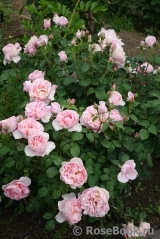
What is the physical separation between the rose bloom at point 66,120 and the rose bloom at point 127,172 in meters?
0.34

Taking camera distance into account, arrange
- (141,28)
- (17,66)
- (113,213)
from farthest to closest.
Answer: (141,28)
(17,66)
(113,213)

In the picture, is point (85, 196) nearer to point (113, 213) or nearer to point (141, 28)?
point (113, 213)

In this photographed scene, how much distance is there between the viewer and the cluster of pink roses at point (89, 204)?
1893 millimetres

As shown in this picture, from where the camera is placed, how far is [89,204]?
74.6 inches

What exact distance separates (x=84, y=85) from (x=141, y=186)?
3.20 ft

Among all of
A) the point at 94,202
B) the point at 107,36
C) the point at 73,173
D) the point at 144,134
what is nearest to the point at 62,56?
the point at 107,36

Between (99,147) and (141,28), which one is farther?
(141,28)

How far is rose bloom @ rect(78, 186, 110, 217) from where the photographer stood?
1.89 m

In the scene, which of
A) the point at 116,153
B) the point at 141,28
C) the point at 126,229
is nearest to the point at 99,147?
the point at 116,153

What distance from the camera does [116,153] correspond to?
2.23 metres

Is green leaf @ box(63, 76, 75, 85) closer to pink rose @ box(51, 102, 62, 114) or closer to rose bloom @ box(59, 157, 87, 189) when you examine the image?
pink rose @ box(51, 102, 62, 114)

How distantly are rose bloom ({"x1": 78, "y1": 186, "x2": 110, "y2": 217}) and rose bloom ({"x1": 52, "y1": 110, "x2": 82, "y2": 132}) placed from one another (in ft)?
1.09

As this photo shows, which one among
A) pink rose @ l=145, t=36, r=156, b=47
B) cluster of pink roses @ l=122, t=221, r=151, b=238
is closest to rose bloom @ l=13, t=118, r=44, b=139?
cluster of pink roses @ l=122, t=221, r=151, b=238

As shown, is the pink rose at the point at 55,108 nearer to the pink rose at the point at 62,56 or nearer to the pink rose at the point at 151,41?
the pink rose at the point at 62,56
